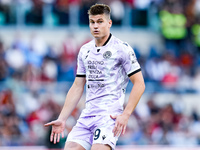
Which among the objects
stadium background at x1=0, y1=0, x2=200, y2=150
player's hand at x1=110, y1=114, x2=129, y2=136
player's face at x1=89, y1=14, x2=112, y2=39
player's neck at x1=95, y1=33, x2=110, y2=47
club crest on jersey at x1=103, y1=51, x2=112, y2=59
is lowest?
stadium background at x1=0, y1=0, x2=200, y2=150

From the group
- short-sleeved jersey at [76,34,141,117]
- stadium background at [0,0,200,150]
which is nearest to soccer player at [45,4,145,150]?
short-sleeved jersey at [76,34,141,117]

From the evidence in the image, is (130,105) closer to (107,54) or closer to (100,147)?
(100,147)

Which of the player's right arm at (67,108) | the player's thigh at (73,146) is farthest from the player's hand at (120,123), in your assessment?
the player's right arm at (67,108)

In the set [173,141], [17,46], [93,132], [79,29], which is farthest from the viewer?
[79,29]

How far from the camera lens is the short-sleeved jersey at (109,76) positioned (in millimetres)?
5867

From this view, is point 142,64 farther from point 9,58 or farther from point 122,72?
point 122,72

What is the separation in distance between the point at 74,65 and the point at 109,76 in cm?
894

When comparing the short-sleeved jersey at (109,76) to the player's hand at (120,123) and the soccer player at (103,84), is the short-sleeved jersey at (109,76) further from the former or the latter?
the player's hand at (120,123)

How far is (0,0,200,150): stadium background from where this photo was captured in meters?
13.4

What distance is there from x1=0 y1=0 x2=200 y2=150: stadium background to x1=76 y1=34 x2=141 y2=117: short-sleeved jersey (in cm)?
644

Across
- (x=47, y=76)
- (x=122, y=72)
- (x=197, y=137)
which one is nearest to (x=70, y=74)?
(x=47, y=76)

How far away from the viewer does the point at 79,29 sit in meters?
16.8

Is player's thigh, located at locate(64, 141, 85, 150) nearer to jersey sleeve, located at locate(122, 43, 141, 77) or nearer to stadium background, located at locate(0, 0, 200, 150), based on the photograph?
jersey sleeve, located at locate(122, 43, 141, 77)

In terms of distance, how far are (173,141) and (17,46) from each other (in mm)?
5282
